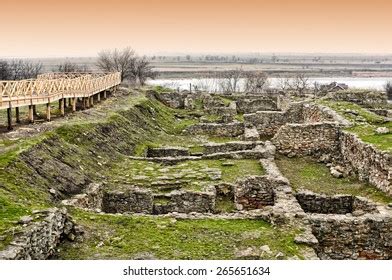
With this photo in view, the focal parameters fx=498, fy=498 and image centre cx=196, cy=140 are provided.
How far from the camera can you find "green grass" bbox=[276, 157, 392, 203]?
52.2 ft

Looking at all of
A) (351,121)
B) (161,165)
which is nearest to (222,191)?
(161,165)

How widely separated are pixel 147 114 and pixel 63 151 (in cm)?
1496

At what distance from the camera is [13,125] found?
65.2 feet

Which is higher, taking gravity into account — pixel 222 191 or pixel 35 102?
pixel 35 102

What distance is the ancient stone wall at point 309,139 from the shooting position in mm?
21516

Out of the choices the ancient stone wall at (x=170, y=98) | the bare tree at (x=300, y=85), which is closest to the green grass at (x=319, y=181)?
the ancient stone wall at (x=170, y=98)

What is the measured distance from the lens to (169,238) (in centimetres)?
1053

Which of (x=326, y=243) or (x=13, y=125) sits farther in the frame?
(x=13, y=125)

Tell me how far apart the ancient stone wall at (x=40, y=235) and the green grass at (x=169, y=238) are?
12.7 inches

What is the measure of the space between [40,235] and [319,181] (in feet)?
37.3

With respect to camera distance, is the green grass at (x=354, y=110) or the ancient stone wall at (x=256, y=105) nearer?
the green grass at (x=354, y=110)

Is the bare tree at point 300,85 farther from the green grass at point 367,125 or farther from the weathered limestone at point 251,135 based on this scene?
the weathered limestone at point 251,135

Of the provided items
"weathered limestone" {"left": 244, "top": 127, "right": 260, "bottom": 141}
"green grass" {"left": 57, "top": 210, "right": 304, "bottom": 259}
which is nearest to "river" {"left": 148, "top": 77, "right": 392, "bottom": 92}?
"weathered limestone" {"left": 244, "top": 127, "right": 260, "bottom": 141}

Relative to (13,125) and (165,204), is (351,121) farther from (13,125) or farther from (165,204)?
(13,125)
